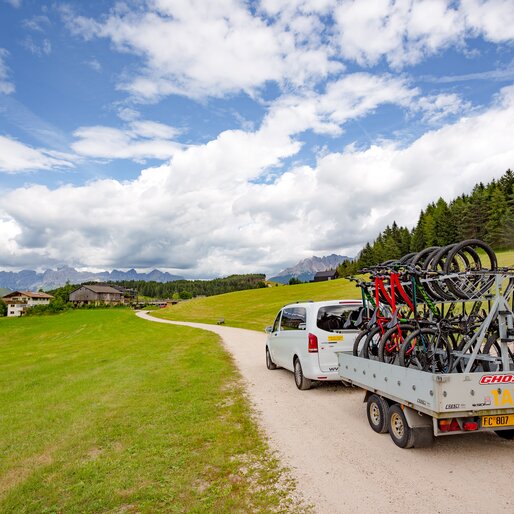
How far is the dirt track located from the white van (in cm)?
129

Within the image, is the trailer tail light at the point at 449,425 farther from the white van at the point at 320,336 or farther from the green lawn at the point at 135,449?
the white van at the point at 320,336

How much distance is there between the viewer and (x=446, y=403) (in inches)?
206

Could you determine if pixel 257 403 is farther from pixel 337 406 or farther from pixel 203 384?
pixel 203 384

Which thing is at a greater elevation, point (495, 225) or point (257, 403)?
point (495, 225)

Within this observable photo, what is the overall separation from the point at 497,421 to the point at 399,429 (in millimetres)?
1396

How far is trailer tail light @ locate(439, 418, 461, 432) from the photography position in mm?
5453

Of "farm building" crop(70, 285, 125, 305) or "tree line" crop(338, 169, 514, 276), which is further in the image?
"farm building" crop(70, 285, 125, 305)

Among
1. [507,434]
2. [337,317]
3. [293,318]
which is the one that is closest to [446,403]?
[507,434]

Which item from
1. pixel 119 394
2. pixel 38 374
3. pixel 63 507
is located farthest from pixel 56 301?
pixel 63 507

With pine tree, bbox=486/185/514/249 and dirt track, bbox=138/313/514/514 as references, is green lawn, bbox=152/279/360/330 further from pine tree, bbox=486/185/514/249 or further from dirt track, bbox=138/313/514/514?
dirt track, bbox=138/313/514/514

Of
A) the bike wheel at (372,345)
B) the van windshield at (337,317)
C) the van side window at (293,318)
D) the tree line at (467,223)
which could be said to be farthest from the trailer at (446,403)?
the tree line at (467,223)

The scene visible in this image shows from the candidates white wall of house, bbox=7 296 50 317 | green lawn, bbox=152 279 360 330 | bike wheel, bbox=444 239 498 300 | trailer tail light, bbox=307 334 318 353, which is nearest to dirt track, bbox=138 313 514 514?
trailer tail light, bbox=307 334 318 353

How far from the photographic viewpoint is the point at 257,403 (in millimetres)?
9391

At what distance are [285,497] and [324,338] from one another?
531 cm
